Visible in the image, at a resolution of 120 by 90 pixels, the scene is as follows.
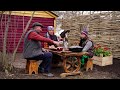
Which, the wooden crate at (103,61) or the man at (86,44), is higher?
the man at (86,44)

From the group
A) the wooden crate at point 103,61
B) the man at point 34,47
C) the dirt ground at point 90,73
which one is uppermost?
the man at point 34,47

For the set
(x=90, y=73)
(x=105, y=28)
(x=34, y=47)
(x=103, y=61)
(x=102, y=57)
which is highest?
(x=105, y=28)

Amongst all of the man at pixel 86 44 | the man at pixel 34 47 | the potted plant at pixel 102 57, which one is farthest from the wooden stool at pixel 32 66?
the potted plant at pixel 102 57

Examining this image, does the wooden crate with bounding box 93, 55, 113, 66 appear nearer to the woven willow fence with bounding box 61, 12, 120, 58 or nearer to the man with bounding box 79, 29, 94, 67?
the man with bounding box 79, 29, 94, 67

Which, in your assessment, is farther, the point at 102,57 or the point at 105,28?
the point at 105,28

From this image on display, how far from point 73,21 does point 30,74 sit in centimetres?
614

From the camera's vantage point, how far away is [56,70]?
21.8ft

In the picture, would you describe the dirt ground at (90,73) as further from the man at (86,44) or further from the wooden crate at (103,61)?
the man at (86,44)

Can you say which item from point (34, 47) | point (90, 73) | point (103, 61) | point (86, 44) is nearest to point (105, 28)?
point (103, 61)

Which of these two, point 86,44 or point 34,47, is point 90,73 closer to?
point 86,44

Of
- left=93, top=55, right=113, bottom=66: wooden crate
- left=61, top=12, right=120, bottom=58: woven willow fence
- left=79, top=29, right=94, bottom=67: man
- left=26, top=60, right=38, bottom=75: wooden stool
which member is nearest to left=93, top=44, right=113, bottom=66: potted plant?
left=93, top=55, right=113, bottom=66: wooden crate

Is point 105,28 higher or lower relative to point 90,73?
higher
